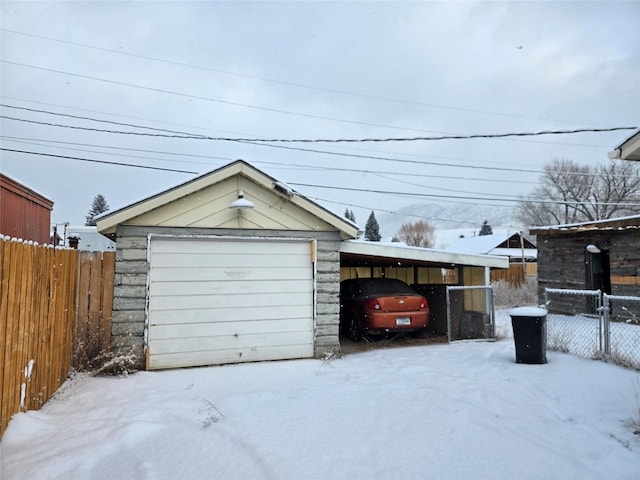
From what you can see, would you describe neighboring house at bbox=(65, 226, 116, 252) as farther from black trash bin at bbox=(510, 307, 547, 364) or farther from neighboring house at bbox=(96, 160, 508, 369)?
black trash bin at bbox=(510, 307, 547, 364)

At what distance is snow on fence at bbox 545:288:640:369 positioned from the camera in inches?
252

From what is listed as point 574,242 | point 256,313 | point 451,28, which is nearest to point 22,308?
point 256,313

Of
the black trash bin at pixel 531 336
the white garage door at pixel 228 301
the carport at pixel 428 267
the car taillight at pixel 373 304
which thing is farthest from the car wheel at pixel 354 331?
the black trash bin at pixel 531 336

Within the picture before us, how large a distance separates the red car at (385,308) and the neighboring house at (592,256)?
7863mm

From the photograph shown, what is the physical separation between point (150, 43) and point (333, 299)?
969 centimetres

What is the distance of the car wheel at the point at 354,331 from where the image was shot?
31.0ft

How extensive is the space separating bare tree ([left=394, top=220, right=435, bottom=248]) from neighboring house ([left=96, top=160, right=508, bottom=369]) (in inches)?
2734

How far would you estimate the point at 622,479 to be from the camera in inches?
122

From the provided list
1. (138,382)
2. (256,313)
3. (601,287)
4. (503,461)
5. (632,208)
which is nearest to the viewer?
(503,461)

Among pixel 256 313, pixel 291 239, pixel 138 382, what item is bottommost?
pixel 138 382

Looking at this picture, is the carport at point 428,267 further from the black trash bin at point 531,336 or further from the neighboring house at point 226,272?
the black trash bin at point 531,336

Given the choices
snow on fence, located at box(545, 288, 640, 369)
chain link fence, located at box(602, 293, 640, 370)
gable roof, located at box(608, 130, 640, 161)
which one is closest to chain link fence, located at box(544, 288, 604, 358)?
snow on fence, located at box(545, 288, 640, 369)

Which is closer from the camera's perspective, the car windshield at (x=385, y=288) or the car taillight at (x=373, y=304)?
the car taillight at (x=373, y=304)

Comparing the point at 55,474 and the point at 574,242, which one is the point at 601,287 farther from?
the point at 55,474
